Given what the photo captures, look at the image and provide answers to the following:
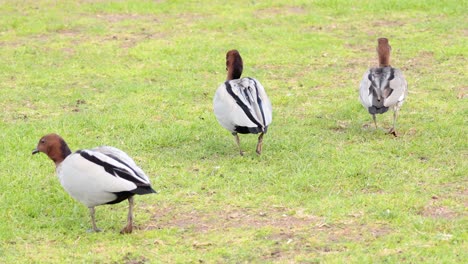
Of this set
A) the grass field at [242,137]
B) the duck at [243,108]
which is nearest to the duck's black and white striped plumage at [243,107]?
the duck at [243,108]

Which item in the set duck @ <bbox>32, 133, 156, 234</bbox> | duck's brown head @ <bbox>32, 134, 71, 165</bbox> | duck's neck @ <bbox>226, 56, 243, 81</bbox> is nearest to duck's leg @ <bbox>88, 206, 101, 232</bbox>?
duck @ <bbox>32, 133, 156, 234</bbox>

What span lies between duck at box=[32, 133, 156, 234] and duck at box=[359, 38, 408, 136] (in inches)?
146

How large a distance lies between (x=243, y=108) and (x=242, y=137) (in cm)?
122

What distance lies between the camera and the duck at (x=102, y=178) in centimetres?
737

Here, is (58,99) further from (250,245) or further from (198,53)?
(250,245)

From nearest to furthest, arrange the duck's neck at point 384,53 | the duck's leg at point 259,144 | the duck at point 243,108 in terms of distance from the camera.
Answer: the duck at point 243,108 → the duck's leg at point 259,144 → the duck's neck at point 384,53

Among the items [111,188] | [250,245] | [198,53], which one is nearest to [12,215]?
[111,188]

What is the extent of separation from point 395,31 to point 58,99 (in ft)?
21.2

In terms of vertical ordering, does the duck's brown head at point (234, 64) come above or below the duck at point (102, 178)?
above

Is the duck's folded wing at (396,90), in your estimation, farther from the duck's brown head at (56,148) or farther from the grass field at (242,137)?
the duck's brown head at (56,148)

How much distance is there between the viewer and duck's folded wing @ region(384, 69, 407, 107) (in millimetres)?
10477

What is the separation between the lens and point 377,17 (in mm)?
17062

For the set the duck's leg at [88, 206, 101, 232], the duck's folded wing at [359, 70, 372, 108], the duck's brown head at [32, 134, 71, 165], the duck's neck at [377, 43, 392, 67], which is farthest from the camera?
the duck's neck at [377, 43, 392, 67]

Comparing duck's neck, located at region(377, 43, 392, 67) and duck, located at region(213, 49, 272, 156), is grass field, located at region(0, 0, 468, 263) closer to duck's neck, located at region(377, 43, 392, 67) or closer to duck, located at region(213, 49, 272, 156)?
duck, located at region(213, 49, 272, 156)
